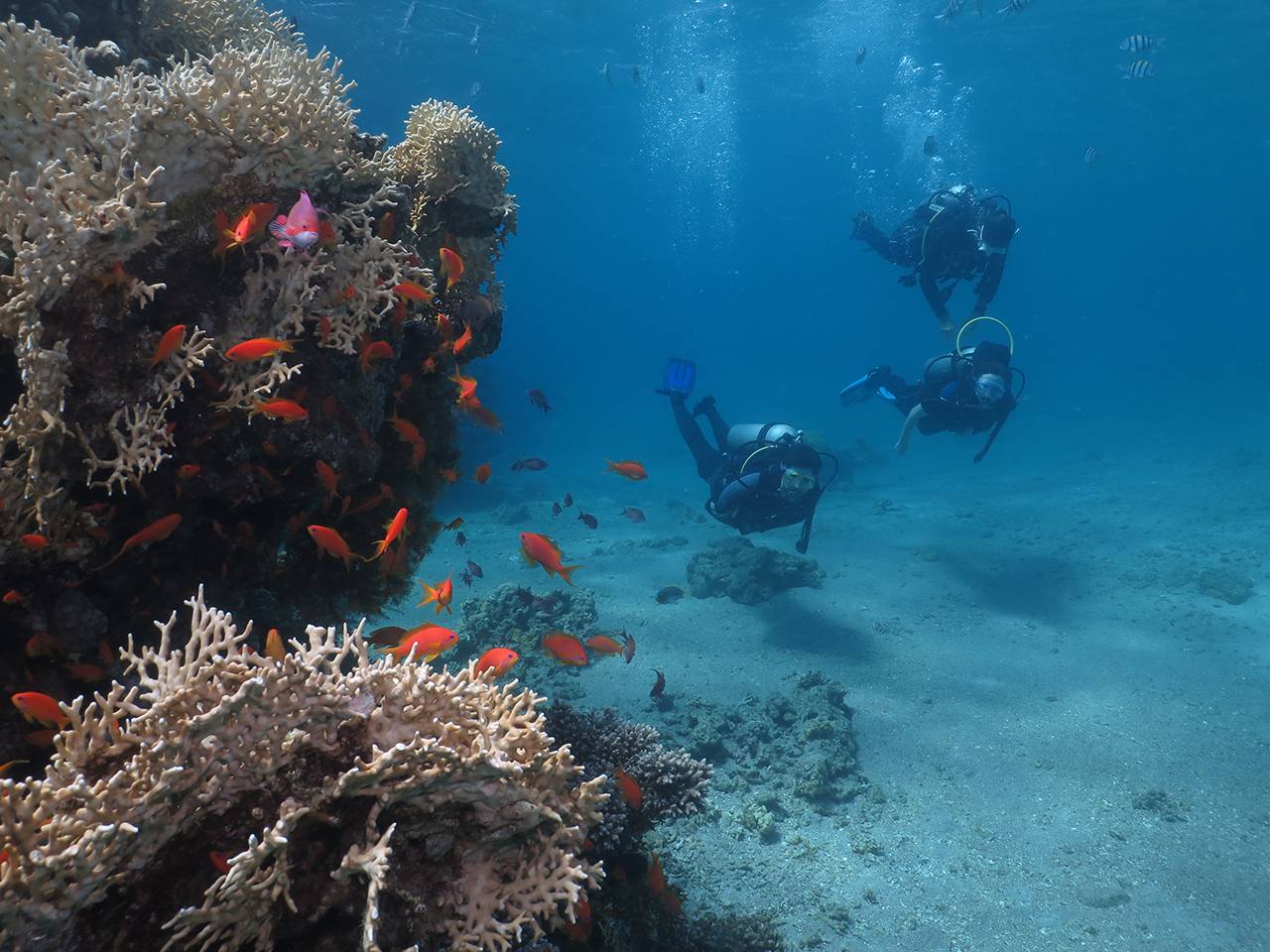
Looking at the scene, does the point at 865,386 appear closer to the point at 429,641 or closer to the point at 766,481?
the point at 766,481

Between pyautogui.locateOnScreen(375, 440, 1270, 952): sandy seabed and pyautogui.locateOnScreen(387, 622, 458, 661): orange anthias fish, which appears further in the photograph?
pyautogui.locateOnScreen(375, 440, 1270, 952): sandy seabed

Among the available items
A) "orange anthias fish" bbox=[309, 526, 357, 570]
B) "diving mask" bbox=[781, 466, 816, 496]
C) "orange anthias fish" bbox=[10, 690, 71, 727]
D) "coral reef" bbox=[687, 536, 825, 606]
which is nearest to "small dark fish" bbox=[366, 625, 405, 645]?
"orange anthias fish" bbox=[309, 526, 357, 570]

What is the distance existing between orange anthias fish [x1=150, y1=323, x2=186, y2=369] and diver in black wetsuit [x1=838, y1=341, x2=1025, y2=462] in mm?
10433

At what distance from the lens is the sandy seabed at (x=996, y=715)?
18.2 ft

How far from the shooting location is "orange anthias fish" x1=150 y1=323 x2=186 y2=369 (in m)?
2.90

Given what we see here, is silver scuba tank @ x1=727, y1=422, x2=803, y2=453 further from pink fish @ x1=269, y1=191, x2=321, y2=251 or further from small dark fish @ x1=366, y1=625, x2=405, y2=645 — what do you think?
pink fish @ x1=269, y1=191, x2=321, y2=251

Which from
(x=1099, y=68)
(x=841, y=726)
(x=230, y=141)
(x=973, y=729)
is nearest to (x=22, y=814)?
(x=230, y=141)

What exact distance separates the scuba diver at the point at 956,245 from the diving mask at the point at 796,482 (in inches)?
160

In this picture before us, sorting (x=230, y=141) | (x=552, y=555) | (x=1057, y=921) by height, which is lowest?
(x=1057, y=921)

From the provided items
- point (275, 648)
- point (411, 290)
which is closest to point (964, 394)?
point (411, 290)

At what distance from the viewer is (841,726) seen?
779 cm

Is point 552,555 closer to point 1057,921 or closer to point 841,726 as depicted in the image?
point 841,726

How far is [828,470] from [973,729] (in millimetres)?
16633

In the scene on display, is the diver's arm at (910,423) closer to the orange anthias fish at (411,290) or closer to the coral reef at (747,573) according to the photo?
the coral reef at (747,573)
